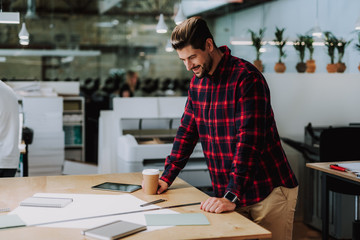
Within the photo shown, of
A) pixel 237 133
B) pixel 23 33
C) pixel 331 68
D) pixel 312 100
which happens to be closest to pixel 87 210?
pixel 237 133

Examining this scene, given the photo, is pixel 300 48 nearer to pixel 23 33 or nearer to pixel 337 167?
pixel 337 167

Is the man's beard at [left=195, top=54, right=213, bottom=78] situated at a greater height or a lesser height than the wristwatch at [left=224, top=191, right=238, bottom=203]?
greater

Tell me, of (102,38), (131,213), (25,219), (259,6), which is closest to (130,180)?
(131,213)

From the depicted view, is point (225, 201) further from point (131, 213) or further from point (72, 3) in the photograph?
point (72, 3)

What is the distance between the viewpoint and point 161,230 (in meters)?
1.48

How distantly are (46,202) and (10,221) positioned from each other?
0.77ft

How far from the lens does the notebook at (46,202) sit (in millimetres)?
1750

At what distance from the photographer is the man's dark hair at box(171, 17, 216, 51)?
176cm

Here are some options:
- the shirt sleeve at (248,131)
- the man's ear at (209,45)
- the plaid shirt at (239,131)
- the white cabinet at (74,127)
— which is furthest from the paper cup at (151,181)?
the white cabinet at (74,127)

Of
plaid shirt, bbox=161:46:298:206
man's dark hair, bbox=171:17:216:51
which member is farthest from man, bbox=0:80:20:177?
man's dark hair, bbox=171:17:216:51

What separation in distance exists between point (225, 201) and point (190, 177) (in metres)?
2.05

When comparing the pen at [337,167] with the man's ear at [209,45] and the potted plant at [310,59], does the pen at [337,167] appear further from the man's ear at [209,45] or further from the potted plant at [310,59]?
the potted plant at [310,59]

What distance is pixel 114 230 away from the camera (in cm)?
143

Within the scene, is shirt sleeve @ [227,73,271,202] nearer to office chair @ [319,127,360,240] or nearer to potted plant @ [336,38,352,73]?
office chair @ [319,127,360,240]
